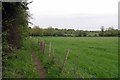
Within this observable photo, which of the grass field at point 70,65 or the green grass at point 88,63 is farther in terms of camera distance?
the green grass at point 88,63

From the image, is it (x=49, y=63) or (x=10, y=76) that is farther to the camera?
(x=49, y=63)

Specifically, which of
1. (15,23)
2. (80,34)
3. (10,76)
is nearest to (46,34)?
(80,34)

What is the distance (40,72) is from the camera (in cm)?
1817

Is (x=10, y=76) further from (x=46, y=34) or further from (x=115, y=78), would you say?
(x=46, y=34)

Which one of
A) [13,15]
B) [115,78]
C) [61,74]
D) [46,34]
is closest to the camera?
[61,74]

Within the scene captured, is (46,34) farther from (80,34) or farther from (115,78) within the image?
(115,78)

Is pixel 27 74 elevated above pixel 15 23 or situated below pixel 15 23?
below

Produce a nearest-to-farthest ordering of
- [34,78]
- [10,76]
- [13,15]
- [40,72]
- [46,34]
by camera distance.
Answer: [10,76], [34,78], [40,72], [13,15], [46,34]

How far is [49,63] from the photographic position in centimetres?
2130

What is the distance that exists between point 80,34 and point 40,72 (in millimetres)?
149797

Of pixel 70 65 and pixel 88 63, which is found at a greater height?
pixel 70 65

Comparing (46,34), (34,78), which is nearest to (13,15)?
(34,78)

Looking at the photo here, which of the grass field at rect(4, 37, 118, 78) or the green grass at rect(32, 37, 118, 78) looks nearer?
the grass field at rect(4, 37, 118, 78)

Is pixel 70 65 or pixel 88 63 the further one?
pixel 88 63
